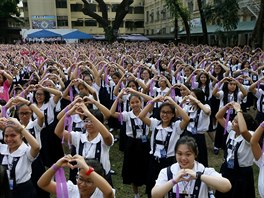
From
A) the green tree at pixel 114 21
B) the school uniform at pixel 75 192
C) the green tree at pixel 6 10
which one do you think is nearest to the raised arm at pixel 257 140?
the school uniform at pixel 75 192

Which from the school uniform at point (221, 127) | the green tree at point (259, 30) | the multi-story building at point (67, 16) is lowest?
the school uniform at point (221, 127)

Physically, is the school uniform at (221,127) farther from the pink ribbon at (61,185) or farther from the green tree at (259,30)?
the green tree at (259,30)

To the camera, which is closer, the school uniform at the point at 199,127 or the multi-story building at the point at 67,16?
the school uniform at the point at 199,127

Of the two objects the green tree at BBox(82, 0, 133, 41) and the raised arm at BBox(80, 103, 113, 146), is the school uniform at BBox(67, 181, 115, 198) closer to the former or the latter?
the raised arm at BBox(80, 103, 113, 146)

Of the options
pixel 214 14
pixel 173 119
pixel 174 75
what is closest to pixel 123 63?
pixel 174 75

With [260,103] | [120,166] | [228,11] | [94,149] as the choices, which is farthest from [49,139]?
[228,11]

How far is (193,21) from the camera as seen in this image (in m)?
31.2

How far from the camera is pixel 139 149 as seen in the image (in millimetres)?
4492

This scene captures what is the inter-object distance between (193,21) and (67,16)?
72.4 ft

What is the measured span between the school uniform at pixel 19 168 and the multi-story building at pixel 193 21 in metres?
18.6

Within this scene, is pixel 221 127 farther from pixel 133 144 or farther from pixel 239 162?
pixel 239 162

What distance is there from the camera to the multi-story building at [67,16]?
146ft

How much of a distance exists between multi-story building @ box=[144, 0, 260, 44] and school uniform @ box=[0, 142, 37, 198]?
731 inches

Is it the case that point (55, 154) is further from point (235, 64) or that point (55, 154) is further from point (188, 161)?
point (235, 64)
